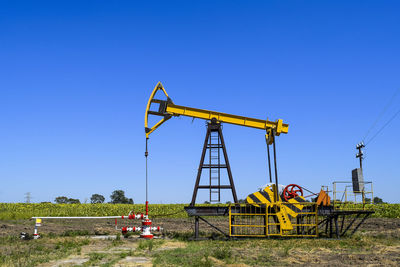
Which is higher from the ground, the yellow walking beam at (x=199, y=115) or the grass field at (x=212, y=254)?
the yellow walking beam at (x=199, y=115)

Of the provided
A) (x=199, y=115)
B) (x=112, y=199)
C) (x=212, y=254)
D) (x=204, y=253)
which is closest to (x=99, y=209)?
(x=199, y=115)

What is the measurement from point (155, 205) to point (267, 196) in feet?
84.9

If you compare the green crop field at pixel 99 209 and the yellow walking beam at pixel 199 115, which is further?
the green crop field at pixel 99 209

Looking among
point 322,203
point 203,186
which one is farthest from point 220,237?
point 322,203

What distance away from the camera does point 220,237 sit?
45.1 ft

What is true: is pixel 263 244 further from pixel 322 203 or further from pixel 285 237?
pixel 322 203

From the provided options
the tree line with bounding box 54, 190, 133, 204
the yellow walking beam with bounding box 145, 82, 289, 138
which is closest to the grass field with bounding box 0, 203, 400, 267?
the yellow walking beam with bounding box 145, 82, 289, 138

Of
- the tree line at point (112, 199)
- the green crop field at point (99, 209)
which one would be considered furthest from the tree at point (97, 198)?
the green crop field at point (99, 209)

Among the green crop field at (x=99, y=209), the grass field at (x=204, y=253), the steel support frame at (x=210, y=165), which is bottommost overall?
the grass field at (x=204, y=253)

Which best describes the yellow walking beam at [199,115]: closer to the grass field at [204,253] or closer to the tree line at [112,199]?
the grass field at [204,253]

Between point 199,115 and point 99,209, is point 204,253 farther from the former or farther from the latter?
point 99,209

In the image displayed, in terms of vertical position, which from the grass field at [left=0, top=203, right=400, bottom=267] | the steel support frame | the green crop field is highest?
the steel support frame

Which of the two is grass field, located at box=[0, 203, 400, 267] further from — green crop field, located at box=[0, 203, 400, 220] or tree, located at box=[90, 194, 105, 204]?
tree, located at box=[90, 194, 105, 204]

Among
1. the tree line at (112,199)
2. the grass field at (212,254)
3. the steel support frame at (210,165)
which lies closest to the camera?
the grass field at (212,254)
